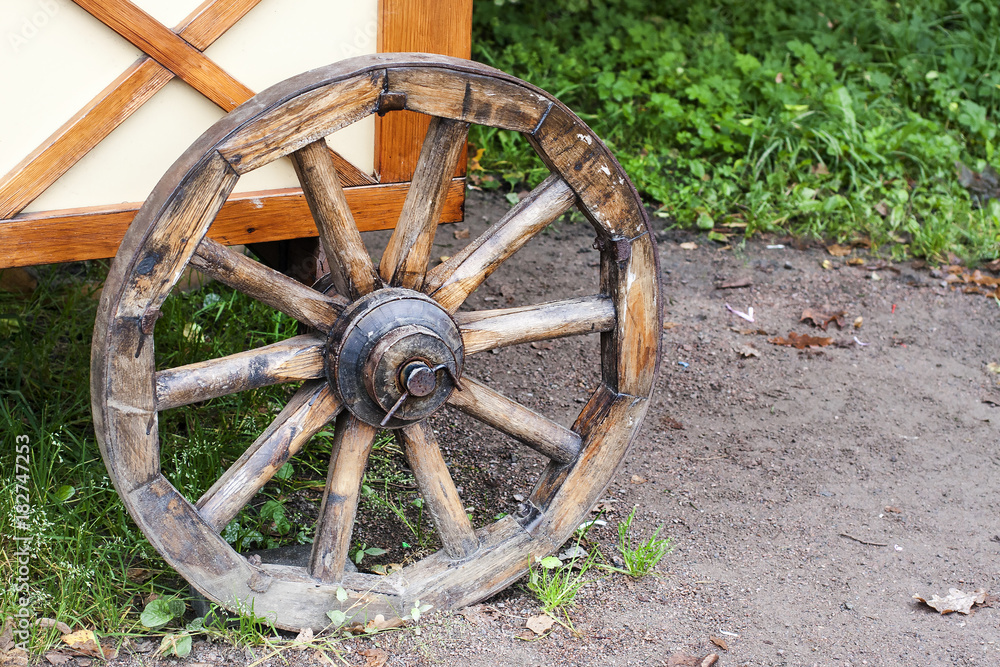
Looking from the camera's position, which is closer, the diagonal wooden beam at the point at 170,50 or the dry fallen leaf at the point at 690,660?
the diagonal wooden beam at the point at 170,50

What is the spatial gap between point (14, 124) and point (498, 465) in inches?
63.5

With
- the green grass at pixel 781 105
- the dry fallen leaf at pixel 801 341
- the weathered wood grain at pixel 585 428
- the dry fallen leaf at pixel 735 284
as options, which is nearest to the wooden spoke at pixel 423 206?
the weathered wood grain at pixel 585 428

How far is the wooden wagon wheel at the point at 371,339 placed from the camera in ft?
5.79

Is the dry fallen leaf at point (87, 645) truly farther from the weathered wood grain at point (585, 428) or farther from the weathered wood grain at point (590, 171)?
the weathered wood grain at point (590, 171)

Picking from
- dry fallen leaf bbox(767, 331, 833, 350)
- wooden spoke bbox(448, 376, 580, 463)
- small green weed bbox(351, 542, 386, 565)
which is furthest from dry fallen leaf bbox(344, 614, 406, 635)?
dry fallen leaf bbox(767, 331, 833, 350)

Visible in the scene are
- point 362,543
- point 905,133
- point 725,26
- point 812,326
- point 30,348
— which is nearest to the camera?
point 362,543

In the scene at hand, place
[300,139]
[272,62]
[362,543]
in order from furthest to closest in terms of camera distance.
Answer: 1. [362,543]
2. [272,62]
3. [300,139]

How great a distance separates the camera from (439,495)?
219 cm

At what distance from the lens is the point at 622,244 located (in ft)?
7.04

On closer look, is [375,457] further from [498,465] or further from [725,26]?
[725,26]

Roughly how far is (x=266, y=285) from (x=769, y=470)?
174 cm

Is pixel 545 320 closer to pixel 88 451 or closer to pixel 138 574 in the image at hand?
pixel 138 574

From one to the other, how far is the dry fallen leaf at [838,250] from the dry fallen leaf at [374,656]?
10.0 feet

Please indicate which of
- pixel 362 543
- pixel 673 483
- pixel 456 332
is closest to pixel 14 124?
pixel 456 332
